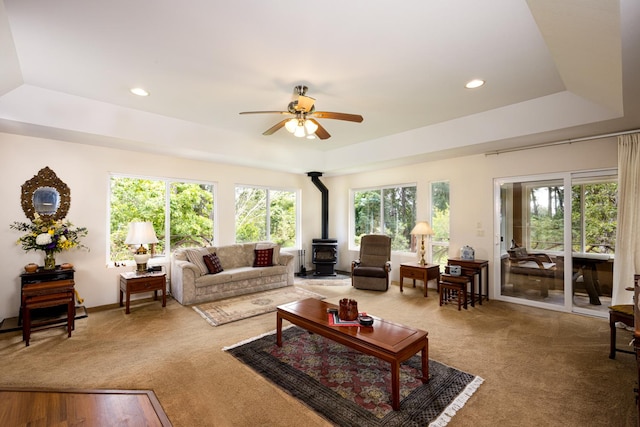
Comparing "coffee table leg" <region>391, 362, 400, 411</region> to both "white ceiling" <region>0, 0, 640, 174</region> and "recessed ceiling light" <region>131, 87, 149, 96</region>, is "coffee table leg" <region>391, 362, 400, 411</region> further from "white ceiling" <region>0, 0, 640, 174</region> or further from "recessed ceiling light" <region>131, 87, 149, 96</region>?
"recessed ceiling light" <region>131, 87, 149, 96</region>

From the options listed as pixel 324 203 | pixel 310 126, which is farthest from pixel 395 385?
pixel 324 203

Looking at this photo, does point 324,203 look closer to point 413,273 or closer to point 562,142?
point 413,273

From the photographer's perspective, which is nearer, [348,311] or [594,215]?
[348,311]

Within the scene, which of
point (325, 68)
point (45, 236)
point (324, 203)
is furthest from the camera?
point (324, 203)

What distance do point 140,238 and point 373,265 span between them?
163 inches

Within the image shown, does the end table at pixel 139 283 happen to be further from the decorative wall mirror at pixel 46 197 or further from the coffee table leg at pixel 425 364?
the coffee table leg at pixel 425 364

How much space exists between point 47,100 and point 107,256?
7.68 feet

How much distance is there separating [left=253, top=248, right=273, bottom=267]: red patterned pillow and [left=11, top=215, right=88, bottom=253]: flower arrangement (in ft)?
9.19

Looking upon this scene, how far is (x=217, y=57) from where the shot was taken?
8.83ft

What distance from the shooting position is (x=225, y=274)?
4.86m

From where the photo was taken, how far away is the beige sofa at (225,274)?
4.55 m

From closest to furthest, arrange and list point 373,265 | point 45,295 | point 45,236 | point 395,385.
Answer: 1. point 395,385
2. point 45,295
3. point 45,236
4. point 373,265

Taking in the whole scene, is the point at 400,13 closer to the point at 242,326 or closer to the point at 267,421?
the point at 267,421

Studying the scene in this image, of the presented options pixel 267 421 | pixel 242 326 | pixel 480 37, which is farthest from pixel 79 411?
pixel 480 37
